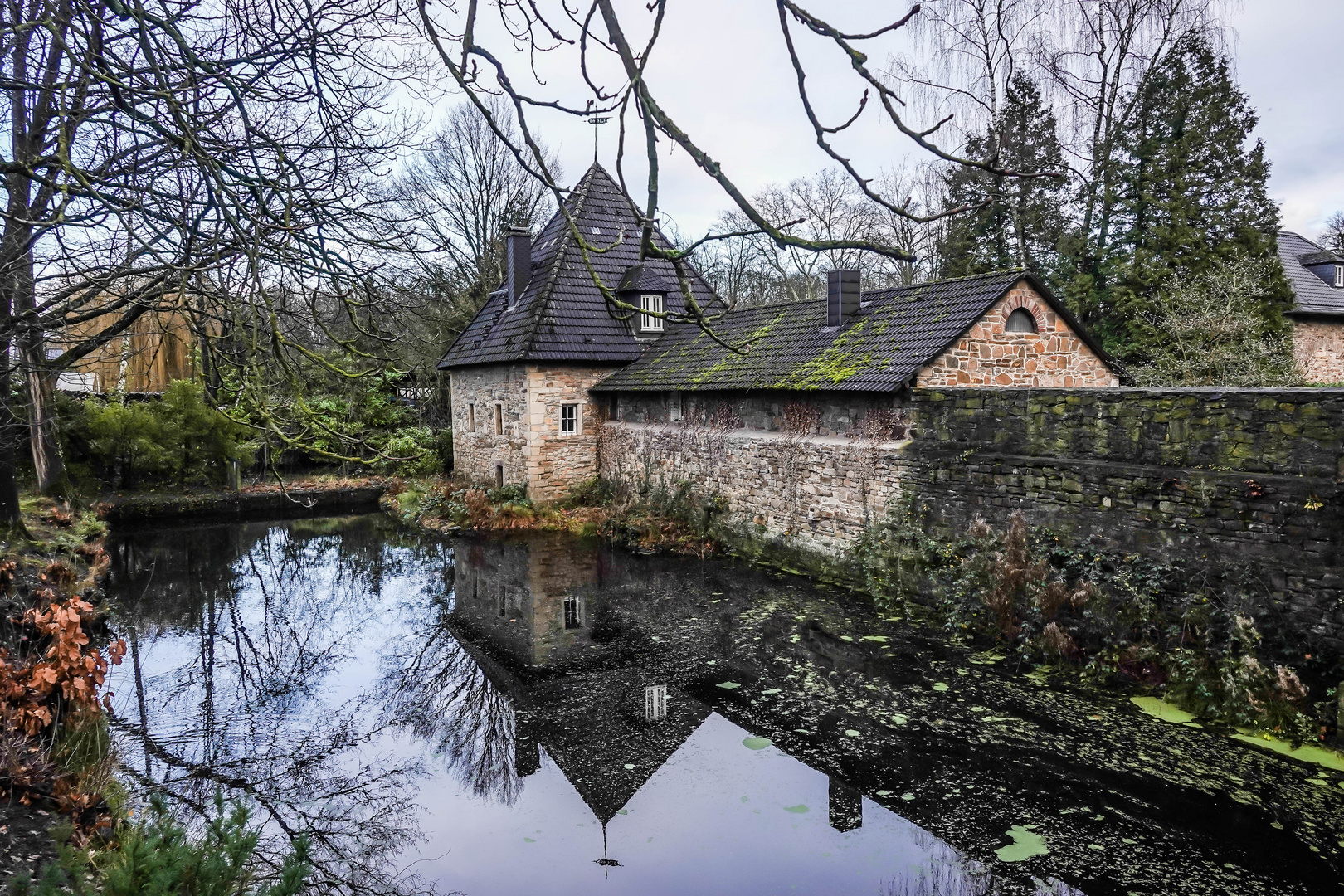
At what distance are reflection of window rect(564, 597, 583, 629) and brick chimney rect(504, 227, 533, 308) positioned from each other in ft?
34.1

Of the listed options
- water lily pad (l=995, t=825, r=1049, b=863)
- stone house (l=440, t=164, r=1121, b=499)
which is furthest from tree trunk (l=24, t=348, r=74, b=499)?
water lily pad (l=995, t=825, r=1049, b=863)

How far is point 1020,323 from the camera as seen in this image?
1197 centimetres

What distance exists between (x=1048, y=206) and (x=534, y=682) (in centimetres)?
2100

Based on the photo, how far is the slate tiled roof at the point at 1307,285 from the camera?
23.2 m

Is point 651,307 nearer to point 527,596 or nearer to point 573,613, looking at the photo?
point 527,596

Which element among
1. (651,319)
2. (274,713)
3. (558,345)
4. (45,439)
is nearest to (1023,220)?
(651,319)

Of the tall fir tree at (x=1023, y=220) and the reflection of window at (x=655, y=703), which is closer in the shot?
the reflection of window at (x=655, y=703)

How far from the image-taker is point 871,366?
11.4 metres

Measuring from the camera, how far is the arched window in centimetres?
1184

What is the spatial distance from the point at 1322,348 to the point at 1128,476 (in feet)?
72.3

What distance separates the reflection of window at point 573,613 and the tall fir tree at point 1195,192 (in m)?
14.2

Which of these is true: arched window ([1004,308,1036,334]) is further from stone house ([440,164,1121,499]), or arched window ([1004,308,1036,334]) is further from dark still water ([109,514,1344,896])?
dark still water ([109,514,1344,896])

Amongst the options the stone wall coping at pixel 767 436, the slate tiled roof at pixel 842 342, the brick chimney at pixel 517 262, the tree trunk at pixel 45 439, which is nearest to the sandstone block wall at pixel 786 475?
the stone wall coping at pixel 767 436

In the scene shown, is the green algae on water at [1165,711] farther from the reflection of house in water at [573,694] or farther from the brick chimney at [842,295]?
the brick chimney at [842,295]
